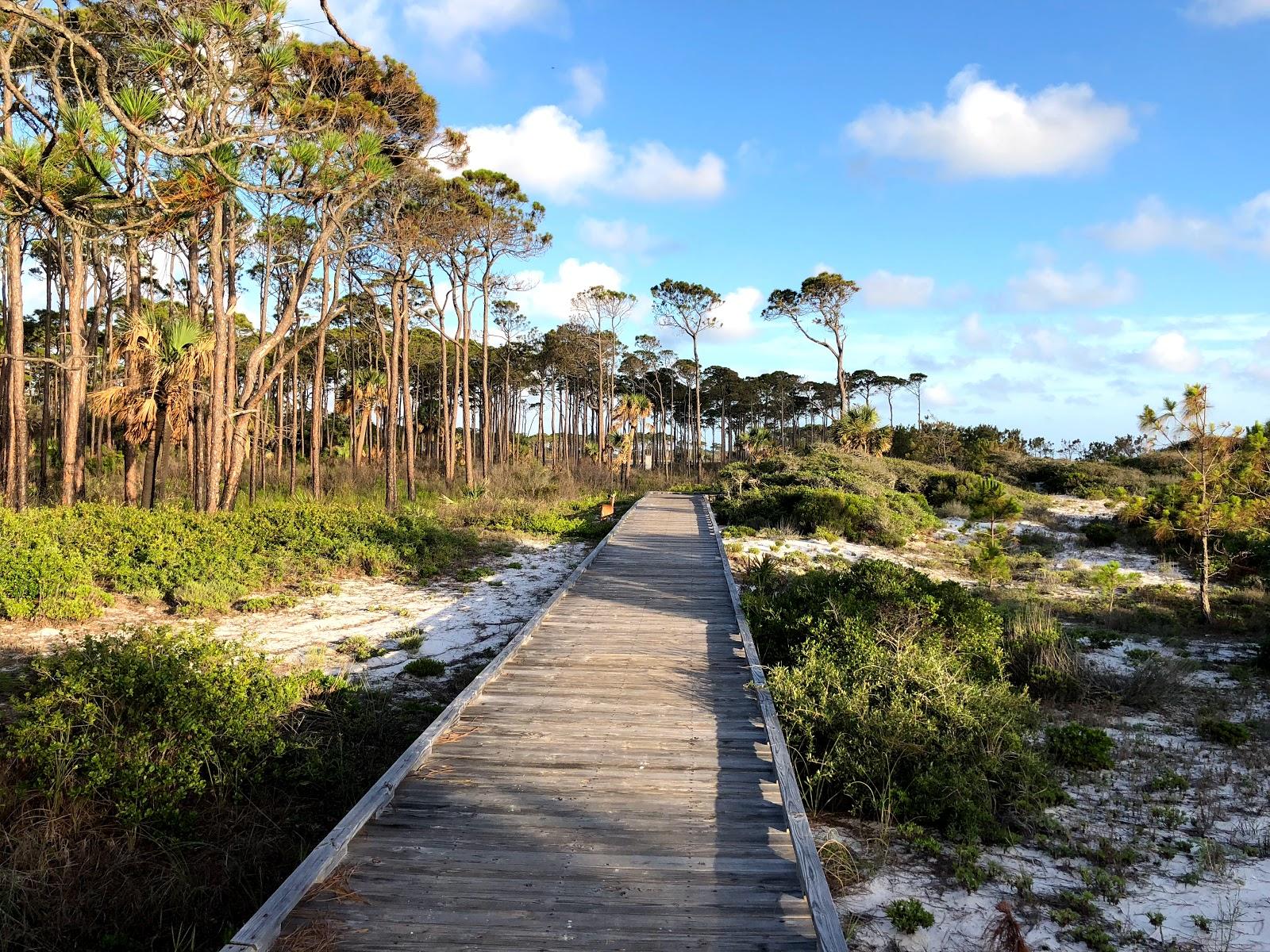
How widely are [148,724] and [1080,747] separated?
7.24 m

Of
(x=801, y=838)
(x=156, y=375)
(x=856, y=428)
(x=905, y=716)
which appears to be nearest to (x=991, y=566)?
(x=905, y=716)

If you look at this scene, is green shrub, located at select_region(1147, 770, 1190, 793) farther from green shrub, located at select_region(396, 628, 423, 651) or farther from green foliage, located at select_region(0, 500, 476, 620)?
green foliage, located at select_region(0, 500, 476, 620)

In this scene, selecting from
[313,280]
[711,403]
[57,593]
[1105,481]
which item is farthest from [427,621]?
[711,403]

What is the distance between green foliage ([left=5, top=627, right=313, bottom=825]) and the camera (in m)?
4.63

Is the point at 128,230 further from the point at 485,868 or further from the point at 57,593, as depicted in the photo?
the point at 485,868

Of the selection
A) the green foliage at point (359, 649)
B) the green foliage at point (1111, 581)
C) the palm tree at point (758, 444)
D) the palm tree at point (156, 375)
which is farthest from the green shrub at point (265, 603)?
the palm tree at point (758, 444)

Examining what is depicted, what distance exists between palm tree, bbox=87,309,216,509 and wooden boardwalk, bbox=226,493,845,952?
13183mm

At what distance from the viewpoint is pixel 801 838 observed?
3.73m

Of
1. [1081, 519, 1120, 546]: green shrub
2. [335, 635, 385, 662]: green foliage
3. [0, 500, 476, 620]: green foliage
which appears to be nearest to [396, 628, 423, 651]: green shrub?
[335, 635, 385, 662]: green foliage

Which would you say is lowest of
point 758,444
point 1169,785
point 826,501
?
point 1169,785

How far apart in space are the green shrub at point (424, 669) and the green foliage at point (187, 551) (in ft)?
11.8

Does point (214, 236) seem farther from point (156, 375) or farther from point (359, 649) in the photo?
point (359, 649)

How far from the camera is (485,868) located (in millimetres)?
3529

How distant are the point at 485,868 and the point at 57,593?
8318mm
